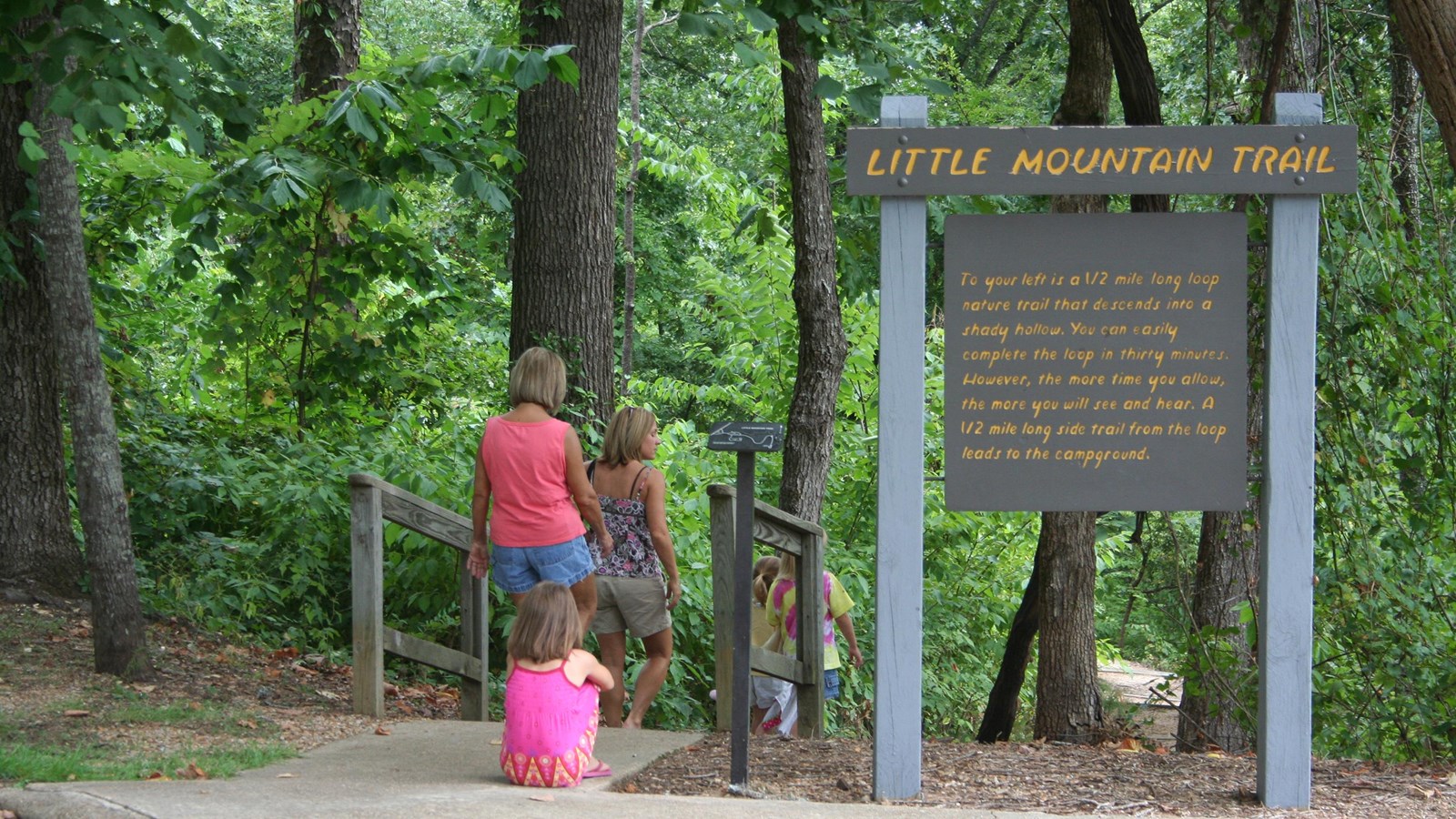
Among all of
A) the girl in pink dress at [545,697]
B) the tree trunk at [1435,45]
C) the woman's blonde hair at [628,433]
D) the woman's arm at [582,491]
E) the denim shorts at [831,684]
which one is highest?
the tree trunk at [1435,45]

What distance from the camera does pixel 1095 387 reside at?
518cm

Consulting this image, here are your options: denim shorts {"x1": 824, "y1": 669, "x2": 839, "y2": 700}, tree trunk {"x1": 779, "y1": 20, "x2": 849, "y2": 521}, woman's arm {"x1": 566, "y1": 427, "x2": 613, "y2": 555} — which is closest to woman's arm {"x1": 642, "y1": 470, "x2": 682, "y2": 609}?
woman's arm {"x1": 566, "y1": 427, "x2": 613, "y2": 555}

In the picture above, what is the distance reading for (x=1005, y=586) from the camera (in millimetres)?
13766

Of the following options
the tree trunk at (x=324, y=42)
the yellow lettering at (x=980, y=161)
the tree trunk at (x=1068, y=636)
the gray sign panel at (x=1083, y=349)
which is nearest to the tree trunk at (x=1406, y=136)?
the gray sign panel at (x=1083, y=349)

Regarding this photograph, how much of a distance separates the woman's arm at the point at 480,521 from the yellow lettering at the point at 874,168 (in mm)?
2186

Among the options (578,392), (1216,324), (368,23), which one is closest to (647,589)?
(578,392)

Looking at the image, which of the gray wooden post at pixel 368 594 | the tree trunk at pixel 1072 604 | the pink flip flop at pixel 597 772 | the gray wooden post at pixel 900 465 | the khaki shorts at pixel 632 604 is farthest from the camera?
the tree trunk at pixel 1072 604

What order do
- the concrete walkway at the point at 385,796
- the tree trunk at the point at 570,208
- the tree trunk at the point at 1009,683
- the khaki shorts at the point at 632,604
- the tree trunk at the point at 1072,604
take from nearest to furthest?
the concrete walkway at the point at 385,796
the khaki shorts at the point at 632,604
the tree trunk at the point at 570,208
the tree trunk at the point at 1072,604
the tree trunk at the point at 1009,683

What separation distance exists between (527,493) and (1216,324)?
292 cm

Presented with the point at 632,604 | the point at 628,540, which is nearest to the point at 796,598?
the point at 632,604

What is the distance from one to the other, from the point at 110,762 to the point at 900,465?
316cm

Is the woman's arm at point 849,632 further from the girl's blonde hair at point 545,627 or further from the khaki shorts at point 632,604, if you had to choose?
the girl's blonde hair at point 545,627

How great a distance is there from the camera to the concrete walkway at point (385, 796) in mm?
4301

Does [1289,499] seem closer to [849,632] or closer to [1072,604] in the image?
[849,632]
